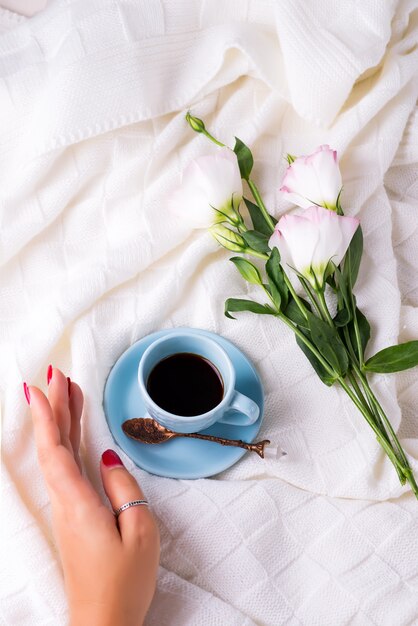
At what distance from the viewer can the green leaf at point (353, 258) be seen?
0.91 meters

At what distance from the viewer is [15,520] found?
2.66 feet

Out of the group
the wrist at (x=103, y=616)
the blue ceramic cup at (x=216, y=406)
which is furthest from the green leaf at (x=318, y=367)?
the wrist at (x=103, y=616)

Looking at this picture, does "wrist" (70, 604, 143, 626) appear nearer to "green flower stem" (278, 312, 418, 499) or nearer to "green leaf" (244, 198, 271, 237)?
"green flower stem" (278, 312, 418, 499)

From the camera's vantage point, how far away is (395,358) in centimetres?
88

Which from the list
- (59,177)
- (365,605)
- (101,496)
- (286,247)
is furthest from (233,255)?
(365,605)

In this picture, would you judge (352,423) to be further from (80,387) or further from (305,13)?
(305,13)

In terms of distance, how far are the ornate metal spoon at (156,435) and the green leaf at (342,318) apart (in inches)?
6.7

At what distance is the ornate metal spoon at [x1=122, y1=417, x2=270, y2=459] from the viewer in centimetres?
86

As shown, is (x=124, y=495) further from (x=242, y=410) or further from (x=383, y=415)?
(x=383, y=415)

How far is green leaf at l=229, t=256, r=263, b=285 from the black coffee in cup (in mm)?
121

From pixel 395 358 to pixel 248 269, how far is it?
21 cm

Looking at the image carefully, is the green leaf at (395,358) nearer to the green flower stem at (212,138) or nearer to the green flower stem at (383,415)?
the green flower stem at (383,415)

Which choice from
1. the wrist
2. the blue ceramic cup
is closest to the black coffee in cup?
the blue ceramic cup

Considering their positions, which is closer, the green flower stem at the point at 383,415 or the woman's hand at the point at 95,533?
the woman's hand at the point at 95,533
